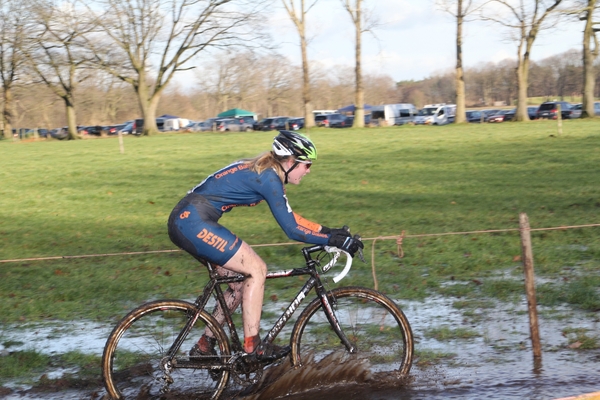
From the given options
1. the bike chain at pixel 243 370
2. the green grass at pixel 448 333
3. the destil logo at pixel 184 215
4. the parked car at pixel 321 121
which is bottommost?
the green grass at pixel 448 333

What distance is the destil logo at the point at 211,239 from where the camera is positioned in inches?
223

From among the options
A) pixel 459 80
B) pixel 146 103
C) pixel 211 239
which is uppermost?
pixel 459 80

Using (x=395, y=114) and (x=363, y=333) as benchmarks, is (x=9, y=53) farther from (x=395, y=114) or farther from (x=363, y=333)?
(x=363, y=333)

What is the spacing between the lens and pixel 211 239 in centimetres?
568

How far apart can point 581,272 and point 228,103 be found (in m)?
116

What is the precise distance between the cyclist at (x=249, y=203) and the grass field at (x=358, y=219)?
3.47 metres

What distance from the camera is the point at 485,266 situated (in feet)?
34.2

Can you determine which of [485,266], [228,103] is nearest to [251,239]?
[485,266]

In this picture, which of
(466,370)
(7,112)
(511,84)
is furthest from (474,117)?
(466,370)

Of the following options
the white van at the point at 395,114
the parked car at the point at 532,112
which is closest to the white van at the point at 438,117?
the white van at the point at 395,114

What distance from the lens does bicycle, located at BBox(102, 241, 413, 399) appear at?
19.2 feet

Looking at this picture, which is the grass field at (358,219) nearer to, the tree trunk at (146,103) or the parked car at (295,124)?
the tree trunk at (146,103)

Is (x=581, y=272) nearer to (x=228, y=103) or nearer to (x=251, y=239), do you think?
(x=251, y=239)

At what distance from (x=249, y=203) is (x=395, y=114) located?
66134mm
